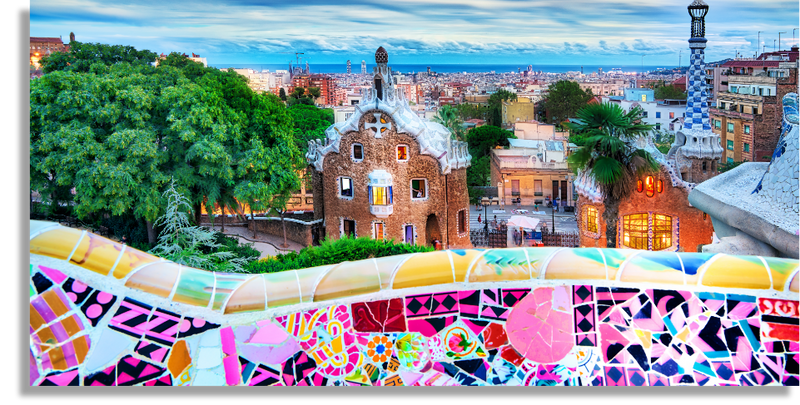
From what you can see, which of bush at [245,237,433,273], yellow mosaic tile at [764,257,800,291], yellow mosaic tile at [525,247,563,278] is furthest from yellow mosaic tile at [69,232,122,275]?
bush at [245,237,433,273]

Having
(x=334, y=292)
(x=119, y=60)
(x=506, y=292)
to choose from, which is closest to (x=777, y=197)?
(x=506, y=292)

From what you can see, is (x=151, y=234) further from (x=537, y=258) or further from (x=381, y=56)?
(x=537, y=258)

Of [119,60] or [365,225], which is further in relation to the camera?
[119,60]

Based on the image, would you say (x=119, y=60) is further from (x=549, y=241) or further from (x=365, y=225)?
(x=549, y=241)

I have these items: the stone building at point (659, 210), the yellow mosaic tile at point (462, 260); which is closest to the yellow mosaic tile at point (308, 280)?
the yellow mosaic tile at point (462, 260)

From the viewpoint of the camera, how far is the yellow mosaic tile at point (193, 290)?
162 inches

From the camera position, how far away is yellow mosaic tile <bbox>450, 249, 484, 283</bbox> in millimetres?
4238

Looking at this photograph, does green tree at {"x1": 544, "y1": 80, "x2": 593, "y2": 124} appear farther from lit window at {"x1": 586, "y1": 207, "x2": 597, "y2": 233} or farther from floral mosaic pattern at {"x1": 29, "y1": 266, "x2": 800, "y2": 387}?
floral mosaic pattern at {"x1": 29, "y1": 266, "x2": 800, "y2": 387}

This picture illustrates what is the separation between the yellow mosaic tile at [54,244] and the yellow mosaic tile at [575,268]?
8.76ft

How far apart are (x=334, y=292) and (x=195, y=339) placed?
2.66 ft

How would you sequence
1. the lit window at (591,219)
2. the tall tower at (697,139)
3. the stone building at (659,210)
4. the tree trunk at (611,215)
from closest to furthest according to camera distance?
the tree trunk at (611,215) → the stone building at (659,210) → the lit window at (591,219) → the tall tower at (697,139)

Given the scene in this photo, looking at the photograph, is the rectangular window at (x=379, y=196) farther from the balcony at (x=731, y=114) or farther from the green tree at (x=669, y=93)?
the green tree at (x=669, y=93)

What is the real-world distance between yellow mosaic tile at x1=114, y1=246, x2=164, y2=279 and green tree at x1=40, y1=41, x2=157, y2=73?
18.2 m
